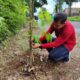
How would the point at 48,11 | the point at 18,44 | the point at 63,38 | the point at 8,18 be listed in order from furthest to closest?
the point at 8,18
the point at 18,44
the point at 63,38
the point at 48,11

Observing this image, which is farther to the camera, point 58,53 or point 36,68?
point 58,53

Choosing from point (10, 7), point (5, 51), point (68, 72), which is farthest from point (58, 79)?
point (10, 7)

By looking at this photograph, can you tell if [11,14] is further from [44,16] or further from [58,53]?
[44,16]

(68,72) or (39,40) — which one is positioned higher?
(39,40)

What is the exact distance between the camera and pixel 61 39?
5.16 m

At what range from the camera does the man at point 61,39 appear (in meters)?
5.04

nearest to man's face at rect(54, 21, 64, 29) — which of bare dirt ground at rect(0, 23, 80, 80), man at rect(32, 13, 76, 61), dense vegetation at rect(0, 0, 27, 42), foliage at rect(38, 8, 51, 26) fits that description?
man at rect(32, 13, 76, 61)

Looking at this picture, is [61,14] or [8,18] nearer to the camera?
[61,14]

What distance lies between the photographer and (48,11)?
475cm

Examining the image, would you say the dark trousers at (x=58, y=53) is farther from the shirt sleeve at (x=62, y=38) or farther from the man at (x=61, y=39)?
the shirt sleeve at (x=62, y=38)

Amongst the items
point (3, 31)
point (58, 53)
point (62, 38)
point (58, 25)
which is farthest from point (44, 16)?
point (3, 31)

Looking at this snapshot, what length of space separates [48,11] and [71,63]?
145 centimetres

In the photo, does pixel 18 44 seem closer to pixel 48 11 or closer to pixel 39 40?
pixel 39 40

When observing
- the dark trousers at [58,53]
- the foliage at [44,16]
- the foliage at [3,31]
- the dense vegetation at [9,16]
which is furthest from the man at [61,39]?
the dense vegetation at [9,16]
